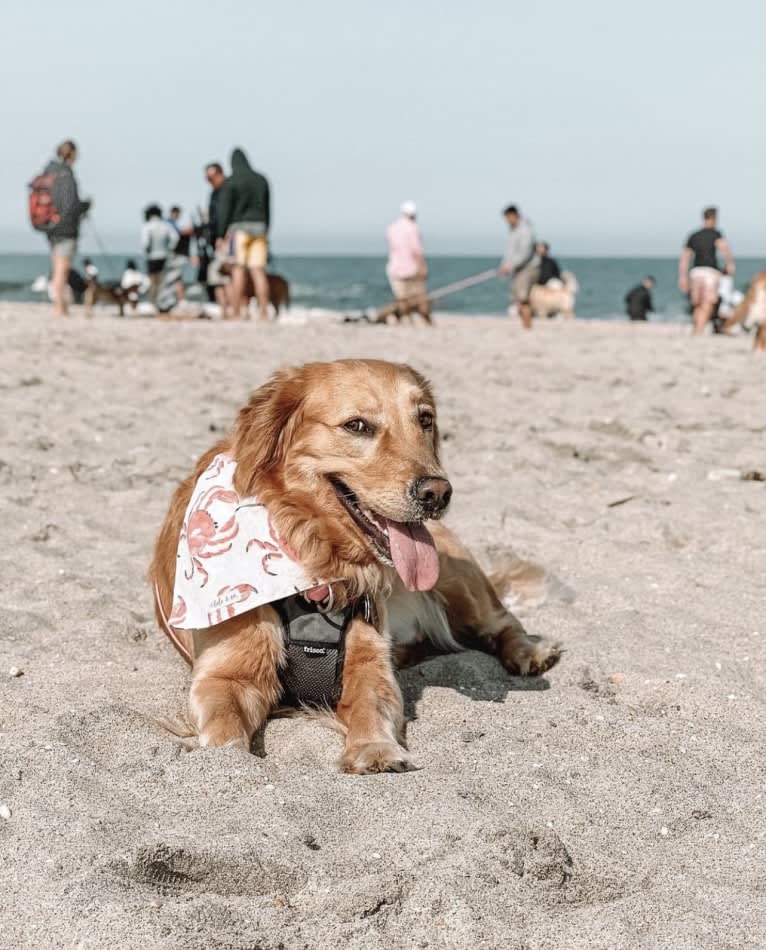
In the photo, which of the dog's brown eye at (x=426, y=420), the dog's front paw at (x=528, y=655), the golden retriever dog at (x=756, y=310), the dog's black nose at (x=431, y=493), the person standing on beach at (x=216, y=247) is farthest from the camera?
the person standing on beach at (x=216, y=247)

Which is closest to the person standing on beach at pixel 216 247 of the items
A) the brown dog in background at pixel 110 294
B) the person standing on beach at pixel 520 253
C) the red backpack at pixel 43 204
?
the brown dog in background at pixel 110 294

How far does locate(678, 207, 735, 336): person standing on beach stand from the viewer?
60.4ft

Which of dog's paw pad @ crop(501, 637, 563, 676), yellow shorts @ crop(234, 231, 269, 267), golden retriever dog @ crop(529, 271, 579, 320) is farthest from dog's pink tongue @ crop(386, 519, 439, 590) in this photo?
golden retriever dog @ crop(529, 271, 579, 320)

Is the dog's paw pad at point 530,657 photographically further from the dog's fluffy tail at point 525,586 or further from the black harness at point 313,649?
the black harness at point 313,649

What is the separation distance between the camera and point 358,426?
3896mm

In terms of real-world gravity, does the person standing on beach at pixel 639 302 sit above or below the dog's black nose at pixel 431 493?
above

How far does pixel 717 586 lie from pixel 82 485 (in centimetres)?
391

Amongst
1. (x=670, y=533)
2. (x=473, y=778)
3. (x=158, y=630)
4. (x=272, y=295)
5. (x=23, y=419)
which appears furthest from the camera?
(x=272, y=295)

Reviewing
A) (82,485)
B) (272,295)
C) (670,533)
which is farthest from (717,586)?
(272,295)

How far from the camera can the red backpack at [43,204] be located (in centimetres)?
1437

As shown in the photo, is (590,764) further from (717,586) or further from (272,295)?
(272,295)

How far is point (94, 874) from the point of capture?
2.57m

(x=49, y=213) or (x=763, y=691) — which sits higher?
(x=49, y=213)

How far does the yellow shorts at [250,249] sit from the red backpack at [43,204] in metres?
2.57
